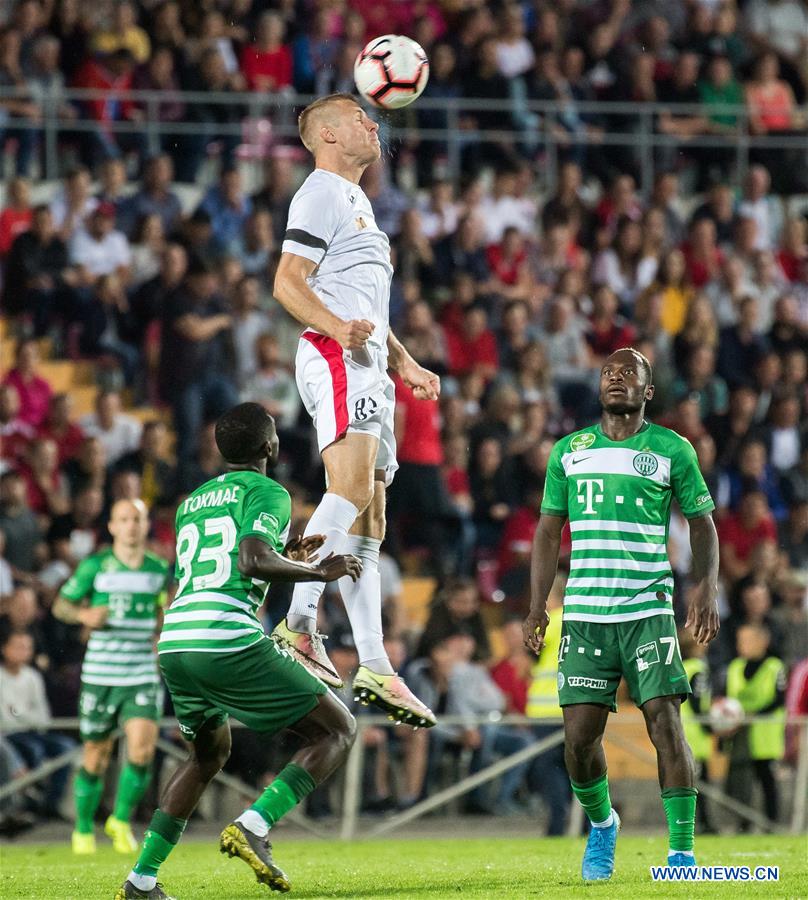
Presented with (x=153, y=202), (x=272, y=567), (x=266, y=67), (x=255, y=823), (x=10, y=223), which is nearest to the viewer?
(x=272, y=567)

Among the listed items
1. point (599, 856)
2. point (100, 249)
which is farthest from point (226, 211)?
point (599, 856)

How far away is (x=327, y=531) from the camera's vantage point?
26.9 ft

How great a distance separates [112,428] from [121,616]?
380 centimetres

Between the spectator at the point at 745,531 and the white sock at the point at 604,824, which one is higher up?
the spectator at the point at 745,531

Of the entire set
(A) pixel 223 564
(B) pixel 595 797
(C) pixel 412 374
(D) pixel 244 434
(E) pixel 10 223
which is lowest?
(B) pixel 595 797

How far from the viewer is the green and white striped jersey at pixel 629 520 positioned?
26.9 ft

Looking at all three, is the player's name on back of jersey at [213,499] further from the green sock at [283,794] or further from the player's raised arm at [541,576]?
the player's raised arm at [541,576]

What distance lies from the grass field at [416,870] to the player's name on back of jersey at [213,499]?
173cm

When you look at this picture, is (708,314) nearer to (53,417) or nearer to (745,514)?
(745,514)

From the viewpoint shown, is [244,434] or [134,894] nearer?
[134,894]

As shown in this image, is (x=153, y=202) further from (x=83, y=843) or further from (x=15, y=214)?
(x=83, y=843)

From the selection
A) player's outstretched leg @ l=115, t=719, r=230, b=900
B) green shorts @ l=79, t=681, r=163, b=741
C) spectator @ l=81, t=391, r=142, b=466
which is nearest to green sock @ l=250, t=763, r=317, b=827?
player's outstretched leg @ l=115, t=719, r=230, b=900

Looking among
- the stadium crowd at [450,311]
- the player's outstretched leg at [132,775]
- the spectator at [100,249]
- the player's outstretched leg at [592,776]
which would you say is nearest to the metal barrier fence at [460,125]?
the stadium crowd at [450,311]

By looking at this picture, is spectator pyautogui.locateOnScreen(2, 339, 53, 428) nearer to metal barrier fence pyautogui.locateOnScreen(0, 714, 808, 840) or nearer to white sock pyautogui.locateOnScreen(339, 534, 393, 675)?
metal barrier fence pyautogui.locateOnScreen(0, 714, 808, 840)
